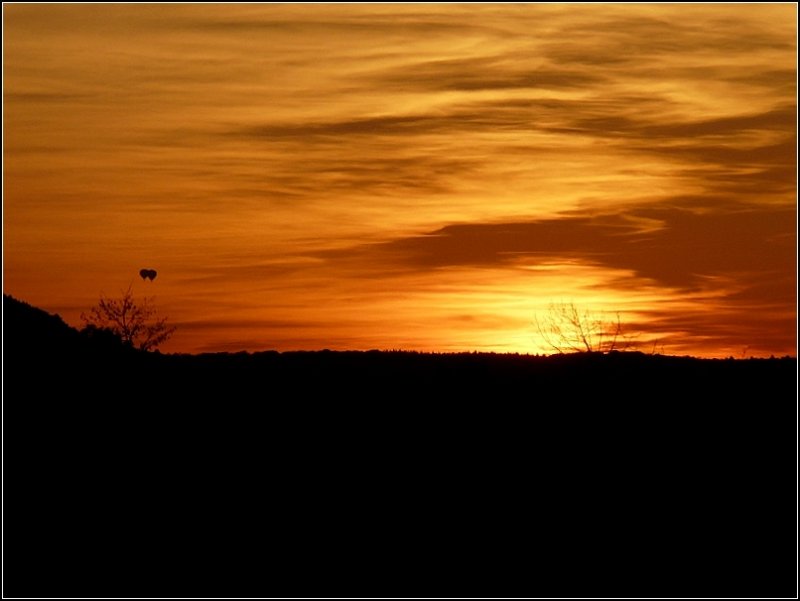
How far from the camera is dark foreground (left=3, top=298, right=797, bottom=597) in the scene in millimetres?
20703

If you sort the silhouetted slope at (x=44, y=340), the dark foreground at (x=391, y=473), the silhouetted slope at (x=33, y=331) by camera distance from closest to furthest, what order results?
the dark foreground at (x=391, y=473) < the silhouetted slope at (x=44, y=340) < the silhouetted slope at (x=33, y=331)

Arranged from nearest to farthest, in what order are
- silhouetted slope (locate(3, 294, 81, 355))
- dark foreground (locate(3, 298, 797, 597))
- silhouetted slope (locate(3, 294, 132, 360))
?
dark foreground (locate(3, 298, 797, 597))
silhouetted slope (locate(3, 294, 132, 360))
silhouetted slope (locate(3, 294, 81, 355))

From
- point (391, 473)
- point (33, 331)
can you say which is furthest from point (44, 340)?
point (391, 473)

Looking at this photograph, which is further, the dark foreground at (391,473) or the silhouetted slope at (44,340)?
the silhouetted slope at (44,340)

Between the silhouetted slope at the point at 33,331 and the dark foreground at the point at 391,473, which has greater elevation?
the silhouetted slope at the point at 33,331

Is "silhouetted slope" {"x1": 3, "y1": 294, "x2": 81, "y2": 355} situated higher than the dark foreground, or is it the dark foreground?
"silhouetted slope" {"x1": 3, "y1": 294, "x2": 81, "y2": 355}

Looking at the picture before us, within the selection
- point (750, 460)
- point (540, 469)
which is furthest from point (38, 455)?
point (750, 460)

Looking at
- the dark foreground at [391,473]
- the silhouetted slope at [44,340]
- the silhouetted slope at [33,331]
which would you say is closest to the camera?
the dark foreground at [391,473]

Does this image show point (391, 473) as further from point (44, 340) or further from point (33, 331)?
point (33, 331)

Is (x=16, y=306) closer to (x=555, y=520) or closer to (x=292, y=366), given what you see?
(x=292, y=366)

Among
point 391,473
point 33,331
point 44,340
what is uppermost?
point 33,331

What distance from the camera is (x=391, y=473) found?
2405 cm

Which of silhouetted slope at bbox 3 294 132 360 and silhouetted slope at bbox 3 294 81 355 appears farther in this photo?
silhouetted slope at bbox 3 294 81 355

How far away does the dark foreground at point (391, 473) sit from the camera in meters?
20.7
